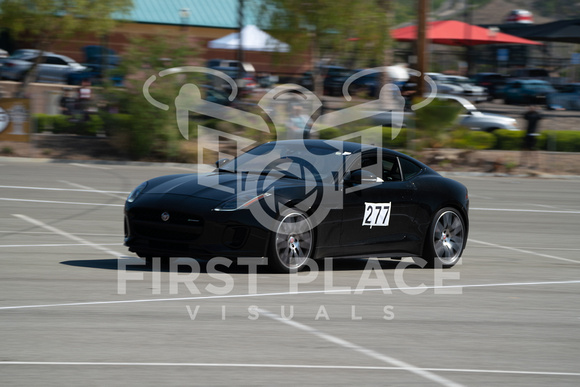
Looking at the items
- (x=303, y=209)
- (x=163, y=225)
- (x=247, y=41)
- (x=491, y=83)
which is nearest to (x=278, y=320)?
(x=303, y=209)

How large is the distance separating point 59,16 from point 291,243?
22.7 meters

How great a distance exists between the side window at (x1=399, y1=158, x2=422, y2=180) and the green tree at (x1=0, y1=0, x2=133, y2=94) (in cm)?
2113

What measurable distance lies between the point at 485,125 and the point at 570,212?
13043 millimetres

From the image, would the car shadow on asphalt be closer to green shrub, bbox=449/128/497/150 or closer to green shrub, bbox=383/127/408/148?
green shrub, bbox=383/127/408/148

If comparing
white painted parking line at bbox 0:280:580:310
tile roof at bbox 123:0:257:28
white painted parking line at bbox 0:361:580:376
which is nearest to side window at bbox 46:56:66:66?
tile roof at bbox 123:0:257:28

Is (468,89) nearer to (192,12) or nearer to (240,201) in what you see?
(192,12)

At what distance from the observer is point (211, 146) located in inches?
1005

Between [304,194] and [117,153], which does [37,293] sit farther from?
[117,153]

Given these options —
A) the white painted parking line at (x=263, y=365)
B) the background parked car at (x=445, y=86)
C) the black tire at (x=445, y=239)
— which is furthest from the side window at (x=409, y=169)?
the background parked car at (x=445, y=86)

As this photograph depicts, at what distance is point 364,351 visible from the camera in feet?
19.5

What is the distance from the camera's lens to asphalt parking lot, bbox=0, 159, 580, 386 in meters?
5.34

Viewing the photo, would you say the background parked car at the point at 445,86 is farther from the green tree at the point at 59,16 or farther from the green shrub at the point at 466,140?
the green tree at the point at 59,16

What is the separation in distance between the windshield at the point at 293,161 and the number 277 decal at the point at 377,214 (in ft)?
1.81

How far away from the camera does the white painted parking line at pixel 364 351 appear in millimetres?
5344
